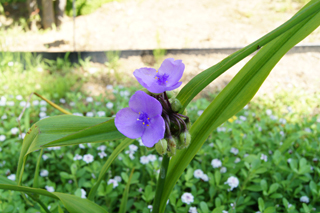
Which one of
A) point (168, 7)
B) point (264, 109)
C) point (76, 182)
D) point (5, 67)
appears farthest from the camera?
point (168, 7)

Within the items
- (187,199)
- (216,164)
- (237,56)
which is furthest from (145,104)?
(216,164)

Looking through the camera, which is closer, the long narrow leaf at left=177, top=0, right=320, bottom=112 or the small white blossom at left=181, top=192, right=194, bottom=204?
the long narrow leaf at left=177, top=0, right=320, bottom=112

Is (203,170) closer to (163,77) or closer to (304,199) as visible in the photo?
(304,199)

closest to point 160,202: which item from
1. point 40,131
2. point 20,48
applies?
point 40,131

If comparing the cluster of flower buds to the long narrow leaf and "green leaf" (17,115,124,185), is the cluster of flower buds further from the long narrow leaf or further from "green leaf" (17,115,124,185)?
"green leaf" (17,115,124,185)

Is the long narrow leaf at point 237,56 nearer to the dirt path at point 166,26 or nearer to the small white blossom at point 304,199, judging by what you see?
the small white blossom at point 304,199

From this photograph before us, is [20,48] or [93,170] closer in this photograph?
[93,170]

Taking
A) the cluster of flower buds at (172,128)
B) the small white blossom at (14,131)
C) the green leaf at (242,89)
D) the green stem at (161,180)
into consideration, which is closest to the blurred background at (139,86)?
the small white blossom at (14,131)

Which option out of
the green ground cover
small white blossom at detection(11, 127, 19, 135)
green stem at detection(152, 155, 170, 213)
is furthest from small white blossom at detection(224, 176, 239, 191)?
small white blossom at detection(11, 127, 19, 135)

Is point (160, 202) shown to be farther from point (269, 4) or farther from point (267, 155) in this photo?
point (269, 4)
